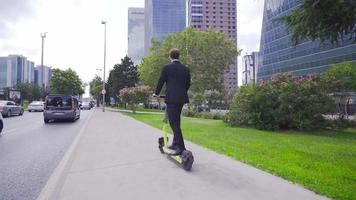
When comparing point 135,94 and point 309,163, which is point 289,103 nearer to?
point 309,163

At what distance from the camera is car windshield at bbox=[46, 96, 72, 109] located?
2217 centimetres

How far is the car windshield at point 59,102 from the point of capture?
22172 mm

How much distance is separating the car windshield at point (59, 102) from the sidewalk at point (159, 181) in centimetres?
1499

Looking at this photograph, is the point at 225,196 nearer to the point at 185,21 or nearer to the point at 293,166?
the point at 293,166

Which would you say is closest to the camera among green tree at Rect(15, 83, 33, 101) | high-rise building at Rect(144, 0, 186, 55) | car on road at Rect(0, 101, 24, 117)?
car on road at Rect(0, 101, 24, 117)

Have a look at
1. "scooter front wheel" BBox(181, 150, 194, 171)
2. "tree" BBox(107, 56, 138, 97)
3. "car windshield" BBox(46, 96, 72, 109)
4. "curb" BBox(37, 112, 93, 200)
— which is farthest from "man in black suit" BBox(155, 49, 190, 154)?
"tree" BBox(107, 56, 138, 97)

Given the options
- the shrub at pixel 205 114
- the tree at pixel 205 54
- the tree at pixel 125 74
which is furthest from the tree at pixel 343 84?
the tree at pixel 125 74

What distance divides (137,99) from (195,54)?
9465mm

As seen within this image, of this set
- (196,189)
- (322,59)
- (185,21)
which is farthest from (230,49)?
(185,21)

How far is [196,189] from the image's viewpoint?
5.14 m

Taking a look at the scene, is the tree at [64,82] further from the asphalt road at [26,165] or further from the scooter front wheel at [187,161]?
the scooter front wheel at [187,161]

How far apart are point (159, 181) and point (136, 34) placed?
12463 centimetres

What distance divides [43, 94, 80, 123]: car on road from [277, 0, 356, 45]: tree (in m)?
17.9

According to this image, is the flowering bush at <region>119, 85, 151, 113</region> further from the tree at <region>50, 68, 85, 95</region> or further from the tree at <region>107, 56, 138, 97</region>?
the tree at <region>50, 68, 85, 95</region>
